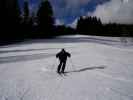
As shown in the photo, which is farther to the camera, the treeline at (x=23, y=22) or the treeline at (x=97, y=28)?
the treeline at (x=97, y=28)

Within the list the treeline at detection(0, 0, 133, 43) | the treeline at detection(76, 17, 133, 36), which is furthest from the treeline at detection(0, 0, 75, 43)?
the treeline at detection(76, 17, 133, 36)

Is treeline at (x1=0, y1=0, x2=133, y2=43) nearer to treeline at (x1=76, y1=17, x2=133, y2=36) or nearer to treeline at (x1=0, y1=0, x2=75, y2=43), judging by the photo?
treeline at (x1=0, y1=0, x2=75, y2=43)

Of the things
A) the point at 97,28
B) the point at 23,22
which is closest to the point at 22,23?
the point at 23,22

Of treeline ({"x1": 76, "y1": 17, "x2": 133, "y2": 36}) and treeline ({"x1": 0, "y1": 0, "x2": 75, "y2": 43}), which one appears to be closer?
treeline ({"x1": 0, "y1": 0, "x2": 75, "y2": 43})

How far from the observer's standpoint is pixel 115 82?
30.1 ft

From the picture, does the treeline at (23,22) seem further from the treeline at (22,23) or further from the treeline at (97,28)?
the treeline at (97,28)

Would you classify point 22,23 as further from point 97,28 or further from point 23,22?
point 97,28

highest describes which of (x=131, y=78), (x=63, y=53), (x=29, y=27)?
(x=29, y=27)

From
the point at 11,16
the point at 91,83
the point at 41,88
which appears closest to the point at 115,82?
the point at 91,83

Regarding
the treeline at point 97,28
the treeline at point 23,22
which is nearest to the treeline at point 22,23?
the treeline at point 23,22

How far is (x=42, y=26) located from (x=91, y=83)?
40507 millimetres

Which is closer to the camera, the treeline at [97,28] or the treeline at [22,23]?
the treeline at [22,23]

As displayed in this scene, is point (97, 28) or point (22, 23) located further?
point (97, 28)

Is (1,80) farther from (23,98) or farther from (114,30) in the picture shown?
(114,30)
